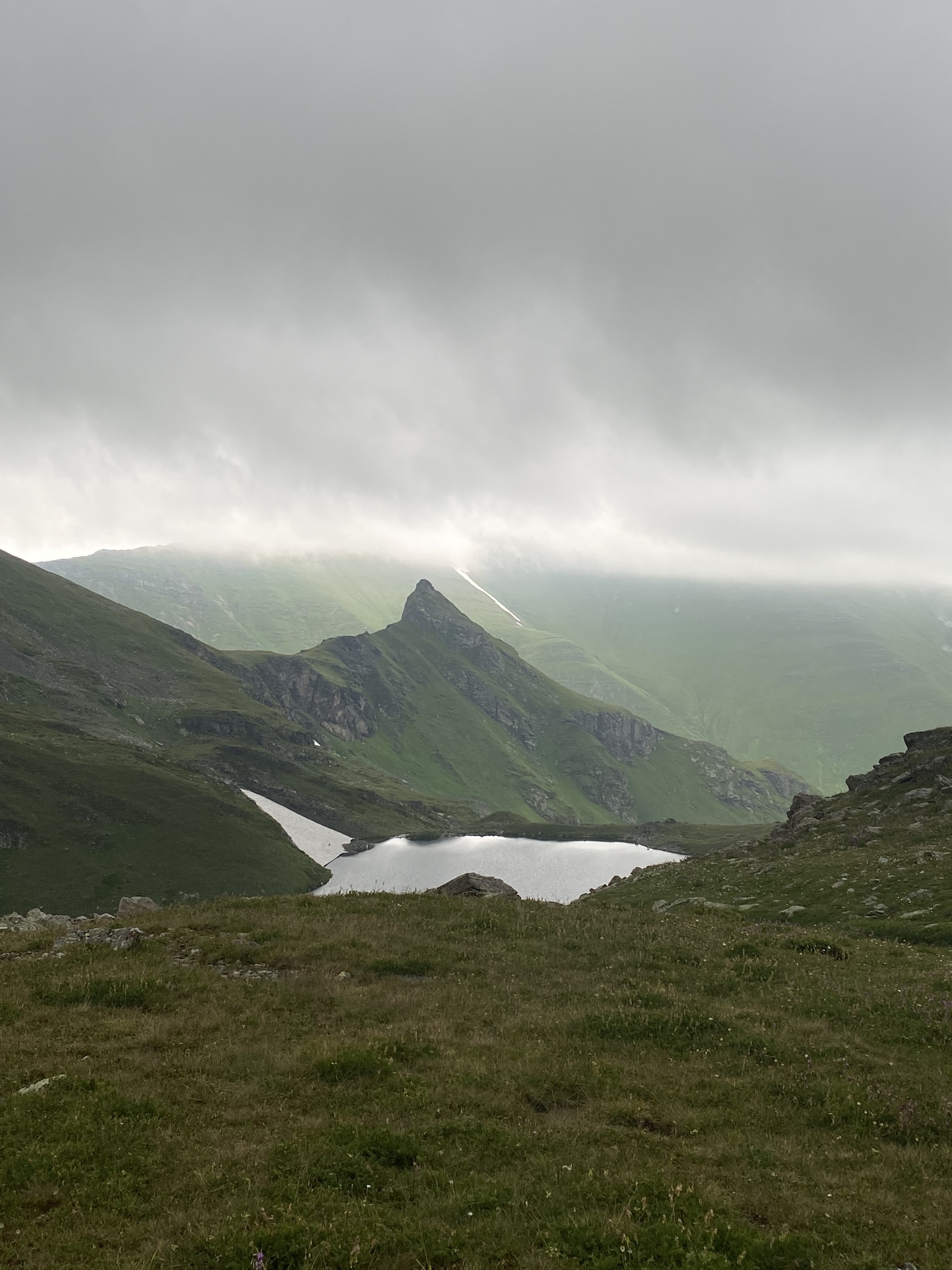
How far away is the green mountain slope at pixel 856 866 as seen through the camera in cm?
3206

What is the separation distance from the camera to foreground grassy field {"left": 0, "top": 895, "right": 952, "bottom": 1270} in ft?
31.1

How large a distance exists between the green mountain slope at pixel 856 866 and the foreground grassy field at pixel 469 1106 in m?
9.48

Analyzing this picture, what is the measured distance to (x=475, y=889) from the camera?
36844 mm

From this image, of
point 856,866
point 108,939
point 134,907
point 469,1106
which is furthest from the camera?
point 856,866

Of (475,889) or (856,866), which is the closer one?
(475,889)

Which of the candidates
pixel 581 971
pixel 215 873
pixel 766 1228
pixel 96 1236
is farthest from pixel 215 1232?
pixel 215 873

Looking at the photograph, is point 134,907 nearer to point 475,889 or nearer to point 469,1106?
point 475,889

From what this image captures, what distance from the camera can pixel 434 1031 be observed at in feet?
55.2

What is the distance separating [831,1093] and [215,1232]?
11.9m

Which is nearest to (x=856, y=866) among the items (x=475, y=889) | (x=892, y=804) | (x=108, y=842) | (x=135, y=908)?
(x=892, y=804)

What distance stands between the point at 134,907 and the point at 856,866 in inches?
1533

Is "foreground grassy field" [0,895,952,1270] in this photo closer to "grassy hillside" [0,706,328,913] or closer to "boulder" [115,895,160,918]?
"boulder" [115,895,160,918]

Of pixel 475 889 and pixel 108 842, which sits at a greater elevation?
pixel 475 889

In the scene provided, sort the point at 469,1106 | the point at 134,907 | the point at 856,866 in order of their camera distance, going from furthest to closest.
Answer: the point at 856,866 → the point at 134,907 → the point at 469,1106
